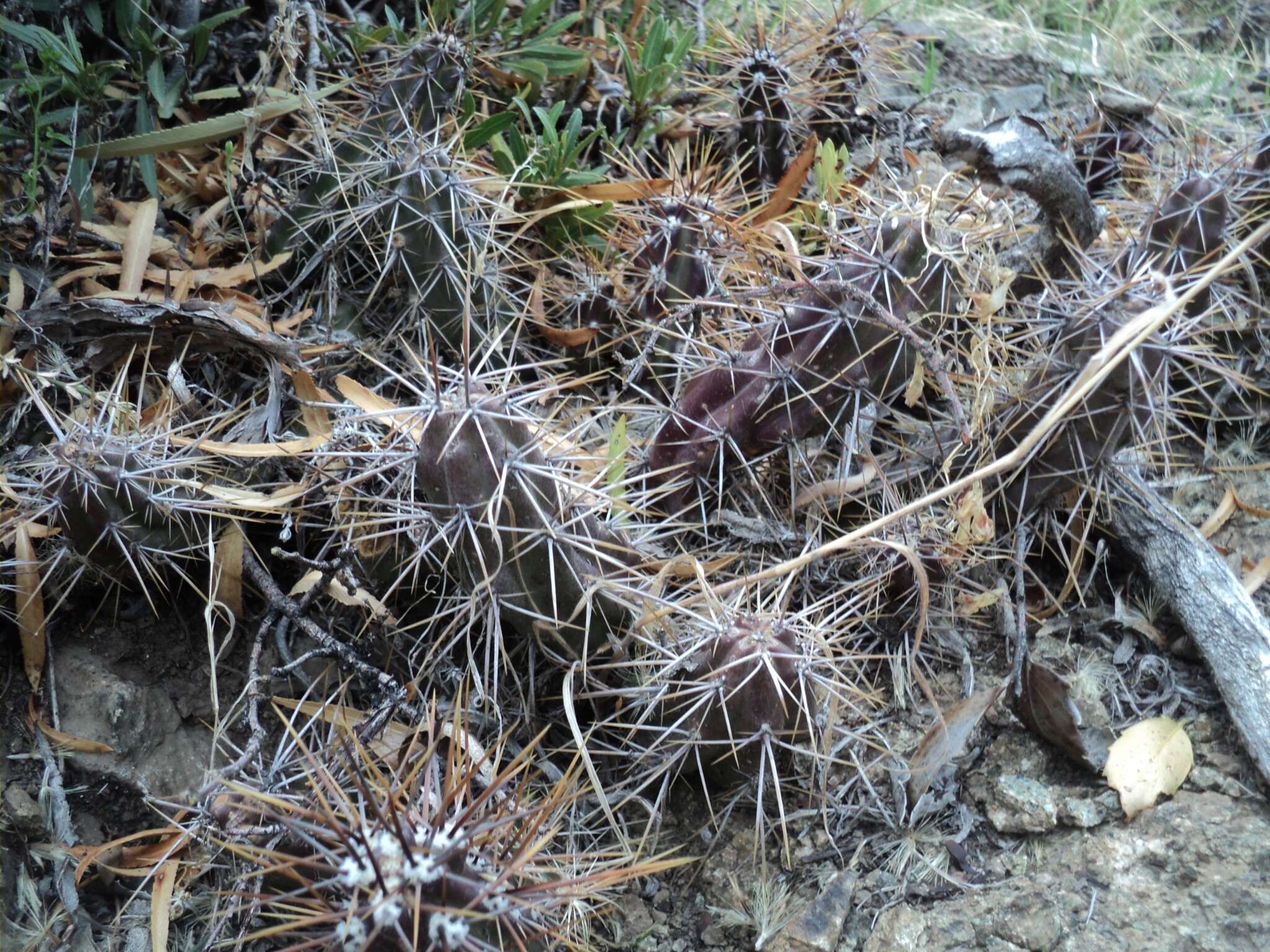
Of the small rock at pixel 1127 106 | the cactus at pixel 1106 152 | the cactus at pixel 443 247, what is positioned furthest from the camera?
the small rock at pixel 1127 106

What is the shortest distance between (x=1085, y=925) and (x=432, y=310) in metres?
1.67

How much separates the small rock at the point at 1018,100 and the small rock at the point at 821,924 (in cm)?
247

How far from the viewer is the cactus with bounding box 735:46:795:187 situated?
2.68 metres

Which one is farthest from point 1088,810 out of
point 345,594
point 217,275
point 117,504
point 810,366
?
point 217,275

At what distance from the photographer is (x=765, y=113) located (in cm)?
268

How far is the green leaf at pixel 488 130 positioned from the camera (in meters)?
2.45

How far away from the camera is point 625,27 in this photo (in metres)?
3.05

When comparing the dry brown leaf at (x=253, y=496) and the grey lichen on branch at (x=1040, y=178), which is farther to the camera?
the grey lichen on branch at (x=1040, y=178)

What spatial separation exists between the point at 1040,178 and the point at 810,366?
0.68 metres

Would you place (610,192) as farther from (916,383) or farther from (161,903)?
(161,903)

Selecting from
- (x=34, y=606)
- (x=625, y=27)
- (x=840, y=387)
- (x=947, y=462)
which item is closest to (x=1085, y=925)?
(x=947, y=462)

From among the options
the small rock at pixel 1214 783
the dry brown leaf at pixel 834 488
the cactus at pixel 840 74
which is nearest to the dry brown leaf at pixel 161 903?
the dry brown leaf at pixel 834 488

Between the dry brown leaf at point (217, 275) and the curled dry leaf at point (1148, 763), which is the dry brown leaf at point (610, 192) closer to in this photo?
the dry brown leaf at point (217, 275)

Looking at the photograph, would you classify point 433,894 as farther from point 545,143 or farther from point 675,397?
point 545,143
